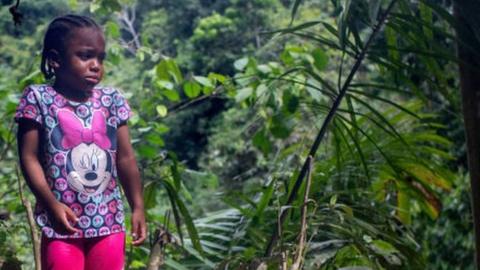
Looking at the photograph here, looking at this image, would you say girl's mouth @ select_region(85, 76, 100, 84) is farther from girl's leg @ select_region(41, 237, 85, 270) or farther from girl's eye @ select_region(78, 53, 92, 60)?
girl's leg @ select_region(41, 237, 85, 270)

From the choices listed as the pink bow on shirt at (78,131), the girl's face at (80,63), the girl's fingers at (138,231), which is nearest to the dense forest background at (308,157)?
the girl's fingers at (138,231)

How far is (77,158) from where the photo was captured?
1.31 meters

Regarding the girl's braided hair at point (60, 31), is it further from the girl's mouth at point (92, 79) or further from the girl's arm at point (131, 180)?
the girl's arm at point (131, 180)

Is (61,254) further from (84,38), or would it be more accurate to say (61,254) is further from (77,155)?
(84,38)

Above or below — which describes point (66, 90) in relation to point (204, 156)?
above

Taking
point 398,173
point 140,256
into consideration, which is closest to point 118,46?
point 140,256

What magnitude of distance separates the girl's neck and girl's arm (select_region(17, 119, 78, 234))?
0.28 ft

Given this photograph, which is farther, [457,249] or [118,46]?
[457,249]

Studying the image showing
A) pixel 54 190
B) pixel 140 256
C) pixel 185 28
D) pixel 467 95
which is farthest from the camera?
pixel 185 28

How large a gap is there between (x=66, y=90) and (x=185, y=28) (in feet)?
27.8

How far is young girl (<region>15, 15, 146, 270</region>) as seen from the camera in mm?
1300

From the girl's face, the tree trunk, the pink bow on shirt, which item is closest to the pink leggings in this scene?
the pink bow on shirt

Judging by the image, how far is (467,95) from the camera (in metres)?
1.60

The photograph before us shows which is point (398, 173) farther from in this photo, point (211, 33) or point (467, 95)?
point (211, 33)
